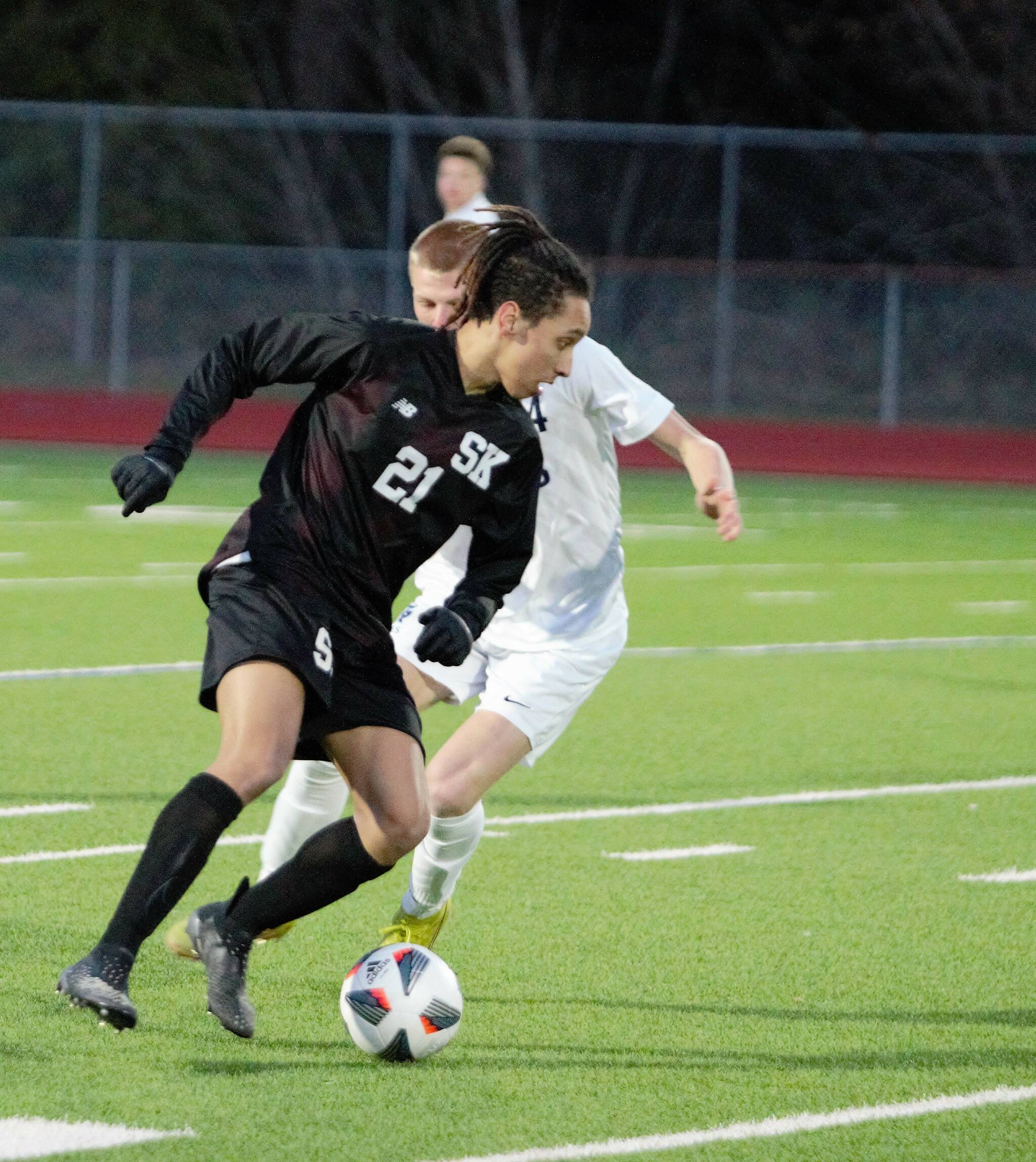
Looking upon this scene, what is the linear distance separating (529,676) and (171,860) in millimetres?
1268

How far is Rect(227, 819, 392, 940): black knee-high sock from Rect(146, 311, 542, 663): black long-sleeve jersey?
1.28 feet

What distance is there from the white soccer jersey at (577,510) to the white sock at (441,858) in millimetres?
494

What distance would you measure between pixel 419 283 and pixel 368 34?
95.6ft

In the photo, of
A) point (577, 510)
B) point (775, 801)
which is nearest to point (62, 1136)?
point (577, 510)

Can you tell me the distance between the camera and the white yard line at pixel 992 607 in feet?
41.1

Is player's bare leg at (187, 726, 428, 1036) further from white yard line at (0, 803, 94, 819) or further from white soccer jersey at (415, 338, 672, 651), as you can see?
white yard line at (0, 803, 94, 819)

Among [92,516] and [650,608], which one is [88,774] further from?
[92,516]

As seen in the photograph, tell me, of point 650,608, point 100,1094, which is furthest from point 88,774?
point 650,608

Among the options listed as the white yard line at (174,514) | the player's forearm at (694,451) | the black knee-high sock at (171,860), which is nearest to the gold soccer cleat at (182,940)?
the black knee-high sock at (171,860)

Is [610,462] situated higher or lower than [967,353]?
higher

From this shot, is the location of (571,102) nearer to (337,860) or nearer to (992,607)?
(992,607)

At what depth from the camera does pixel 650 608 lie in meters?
12.2

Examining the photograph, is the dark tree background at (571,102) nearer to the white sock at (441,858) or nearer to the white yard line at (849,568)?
the white yard line at (849,568)

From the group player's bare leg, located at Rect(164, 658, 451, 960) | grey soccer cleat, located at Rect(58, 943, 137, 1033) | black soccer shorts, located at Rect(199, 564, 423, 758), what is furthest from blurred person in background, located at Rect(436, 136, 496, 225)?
grey soccer cleat, located at Rect(58, 943, 137, 1033)
